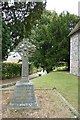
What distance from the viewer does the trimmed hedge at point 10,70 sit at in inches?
745

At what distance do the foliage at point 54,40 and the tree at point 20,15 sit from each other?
3732 millimetres

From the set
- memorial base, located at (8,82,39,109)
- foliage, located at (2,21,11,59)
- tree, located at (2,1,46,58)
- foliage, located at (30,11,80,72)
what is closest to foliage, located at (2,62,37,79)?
foliage, located at (2,21,11,59)

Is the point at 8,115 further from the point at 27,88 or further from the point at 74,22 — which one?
the point at 74,22

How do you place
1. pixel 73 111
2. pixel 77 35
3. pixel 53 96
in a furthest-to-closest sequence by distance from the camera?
A: pixel 77 35 < pixel 53 96 < pixel 73 111

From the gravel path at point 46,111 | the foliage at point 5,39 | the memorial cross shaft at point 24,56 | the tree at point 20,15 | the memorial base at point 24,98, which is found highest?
the tree at point 20,15

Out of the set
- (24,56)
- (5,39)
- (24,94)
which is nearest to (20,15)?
(5,39)

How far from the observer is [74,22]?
24047mm

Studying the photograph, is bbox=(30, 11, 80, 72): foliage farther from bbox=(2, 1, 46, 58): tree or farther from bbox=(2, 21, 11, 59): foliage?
bbox=(2, 21, 11, 59): foliage

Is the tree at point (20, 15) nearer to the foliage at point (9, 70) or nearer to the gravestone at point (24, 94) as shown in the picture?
the foliage at point (9, 70)

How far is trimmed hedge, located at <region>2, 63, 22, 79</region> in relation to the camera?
18.9 metres

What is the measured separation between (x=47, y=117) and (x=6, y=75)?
45.1 feet

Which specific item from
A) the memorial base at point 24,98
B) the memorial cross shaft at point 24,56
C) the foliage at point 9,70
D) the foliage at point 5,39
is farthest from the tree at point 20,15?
the memorial base at point 24,98

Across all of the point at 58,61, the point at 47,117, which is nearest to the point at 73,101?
the point at 47,117

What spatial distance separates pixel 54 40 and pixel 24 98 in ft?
54.3
